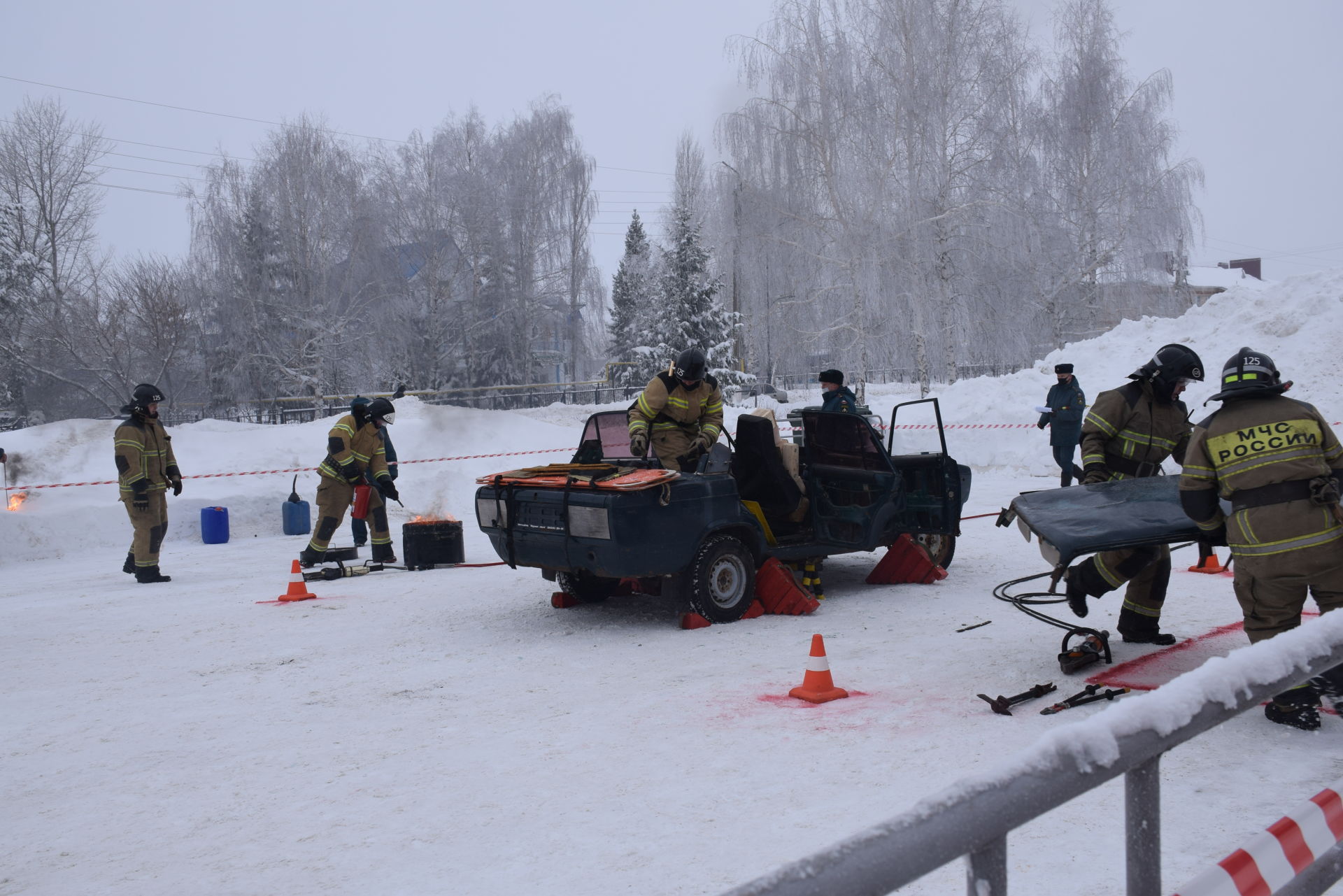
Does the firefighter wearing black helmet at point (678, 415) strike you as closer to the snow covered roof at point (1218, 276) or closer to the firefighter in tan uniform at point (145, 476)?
the firefighter in tan uniform at point (145, 476)

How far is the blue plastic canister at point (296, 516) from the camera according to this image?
15.1 metres

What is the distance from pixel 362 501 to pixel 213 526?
405 centimetres

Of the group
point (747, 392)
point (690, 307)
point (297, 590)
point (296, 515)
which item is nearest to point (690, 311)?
point (690, 307)

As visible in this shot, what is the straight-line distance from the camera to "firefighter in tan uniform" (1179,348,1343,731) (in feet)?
14.7

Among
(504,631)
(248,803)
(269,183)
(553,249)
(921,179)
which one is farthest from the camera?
(553,249)

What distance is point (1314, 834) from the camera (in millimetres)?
2102

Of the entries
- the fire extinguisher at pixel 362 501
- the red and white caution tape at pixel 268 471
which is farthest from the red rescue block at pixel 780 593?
the red and white caution tape at pixel 268 471

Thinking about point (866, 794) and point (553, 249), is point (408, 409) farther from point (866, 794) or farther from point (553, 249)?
point (866, 794)

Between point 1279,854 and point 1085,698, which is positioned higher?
point 1279,854

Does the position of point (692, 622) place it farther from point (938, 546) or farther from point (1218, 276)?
point (1218, 276)

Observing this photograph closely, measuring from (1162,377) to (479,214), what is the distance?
113 feet

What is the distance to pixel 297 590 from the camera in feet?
31.1

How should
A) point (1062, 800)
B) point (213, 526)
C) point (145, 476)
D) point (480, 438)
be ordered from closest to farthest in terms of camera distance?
point (1062, 800)
point (145, 476)
point (213, 526)
point (480, 438)

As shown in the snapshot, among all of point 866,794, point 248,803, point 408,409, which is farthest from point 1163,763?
point 408,409
